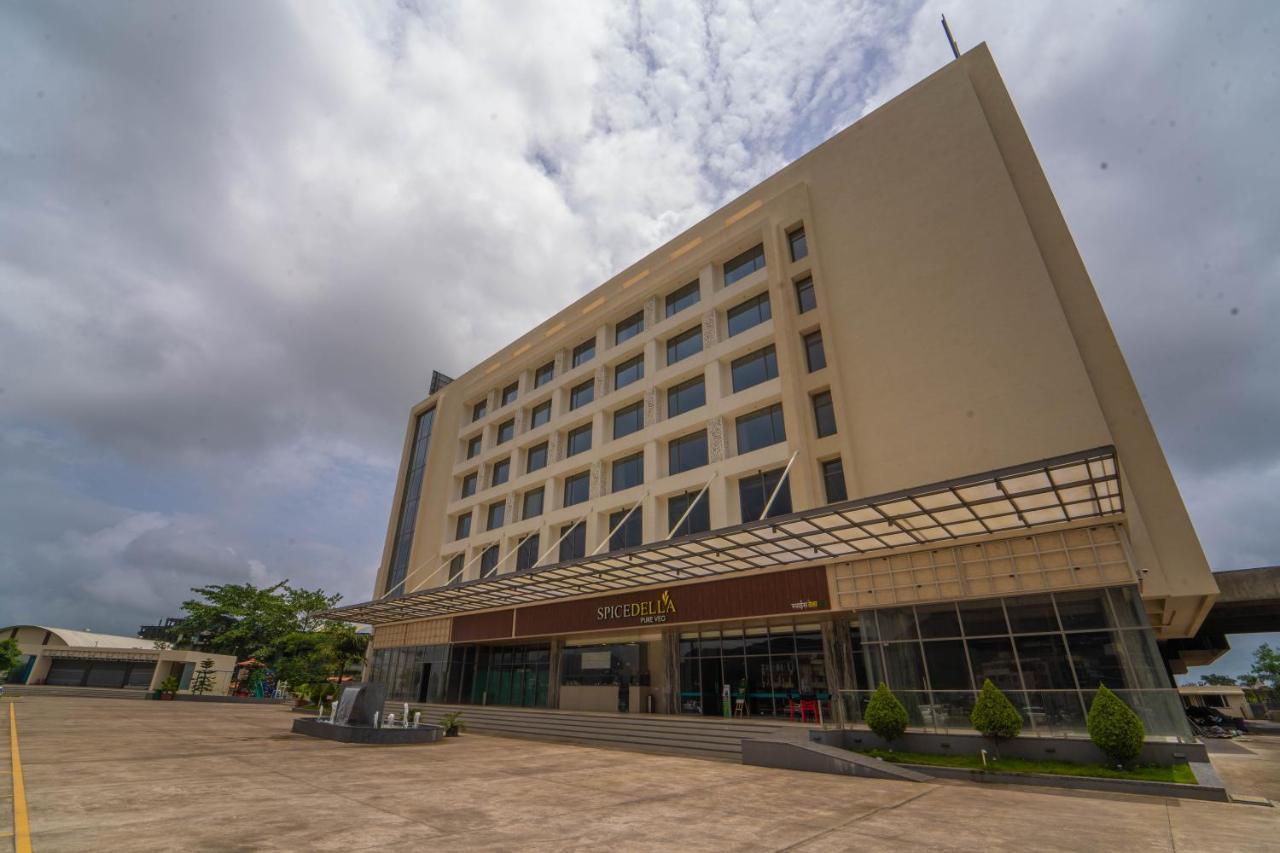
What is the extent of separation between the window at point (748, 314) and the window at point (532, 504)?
15641 millimetres

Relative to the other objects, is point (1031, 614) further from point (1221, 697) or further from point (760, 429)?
point (1221, 697)

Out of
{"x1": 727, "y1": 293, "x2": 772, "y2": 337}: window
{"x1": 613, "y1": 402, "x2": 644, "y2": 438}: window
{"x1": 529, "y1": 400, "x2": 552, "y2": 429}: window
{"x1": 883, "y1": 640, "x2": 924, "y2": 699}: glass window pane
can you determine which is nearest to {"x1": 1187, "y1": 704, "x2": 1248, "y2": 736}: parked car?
{"x1": 883, "y1": 640, "x2": 924, "y2": 699}: glass window pane

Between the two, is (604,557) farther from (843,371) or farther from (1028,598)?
(1028,598)

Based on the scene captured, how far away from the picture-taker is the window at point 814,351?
24.2m

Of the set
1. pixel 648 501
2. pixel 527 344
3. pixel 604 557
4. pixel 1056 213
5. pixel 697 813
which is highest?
pixel 527 344

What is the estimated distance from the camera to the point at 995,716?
15.4m

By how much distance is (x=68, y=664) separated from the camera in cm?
6469

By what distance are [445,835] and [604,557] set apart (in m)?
13.6

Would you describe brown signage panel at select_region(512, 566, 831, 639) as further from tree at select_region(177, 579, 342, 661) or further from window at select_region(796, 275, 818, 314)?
tree at select_region(177, 579, 342, 661)

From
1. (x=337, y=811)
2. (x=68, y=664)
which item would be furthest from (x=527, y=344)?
(x=68, y=664)

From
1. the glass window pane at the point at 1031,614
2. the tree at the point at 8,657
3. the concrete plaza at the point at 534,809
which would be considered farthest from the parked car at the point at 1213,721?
the tree at the point at 8,657

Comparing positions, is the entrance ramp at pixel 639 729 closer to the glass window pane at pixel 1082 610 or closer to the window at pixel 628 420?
the glass window pane at pixel 1082 610

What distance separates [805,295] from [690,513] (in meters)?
11.0

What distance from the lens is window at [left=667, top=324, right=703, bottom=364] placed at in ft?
98.0
